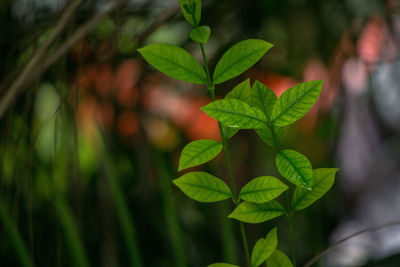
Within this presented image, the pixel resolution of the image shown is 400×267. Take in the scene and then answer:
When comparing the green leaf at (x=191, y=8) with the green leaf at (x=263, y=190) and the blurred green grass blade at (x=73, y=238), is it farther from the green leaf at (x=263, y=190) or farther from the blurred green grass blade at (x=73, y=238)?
the blurred green grass blade at (x=73, y=238)

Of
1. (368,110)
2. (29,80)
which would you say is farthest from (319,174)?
(368,110)

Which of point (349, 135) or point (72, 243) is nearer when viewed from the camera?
point (72, 243)

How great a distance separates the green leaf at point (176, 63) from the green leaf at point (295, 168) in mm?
27

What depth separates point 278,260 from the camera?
0.39ft

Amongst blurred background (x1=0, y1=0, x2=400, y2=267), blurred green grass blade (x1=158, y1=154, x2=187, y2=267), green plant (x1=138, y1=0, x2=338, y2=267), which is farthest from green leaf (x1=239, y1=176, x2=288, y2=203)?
blurred background (x1=0, y1=0, x2=400, y2=267)

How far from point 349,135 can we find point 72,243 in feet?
1.49

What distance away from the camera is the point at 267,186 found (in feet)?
0.35

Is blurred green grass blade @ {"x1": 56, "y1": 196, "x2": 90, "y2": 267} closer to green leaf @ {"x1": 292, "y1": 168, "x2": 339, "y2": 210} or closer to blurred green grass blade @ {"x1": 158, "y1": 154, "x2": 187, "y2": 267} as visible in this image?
blurred green grass blade @ {"x1": 158, "y1": 154, "x2": 187, "y2": 267}

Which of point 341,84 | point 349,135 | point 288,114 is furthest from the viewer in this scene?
point 349,135

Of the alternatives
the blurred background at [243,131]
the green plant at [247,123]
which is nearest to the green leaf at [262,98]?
the green plant at [247,123]

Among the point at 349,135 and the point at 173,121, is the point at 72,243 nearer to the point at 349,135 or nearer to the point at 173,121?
the point at 173,121

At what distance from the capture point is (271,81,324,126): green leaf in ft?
0.33

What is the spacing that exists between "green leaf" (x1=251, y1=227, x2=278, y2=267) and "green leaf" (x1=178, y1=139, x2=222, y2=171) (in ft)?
0.08

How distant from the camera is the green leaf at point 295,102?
102 millimetres
